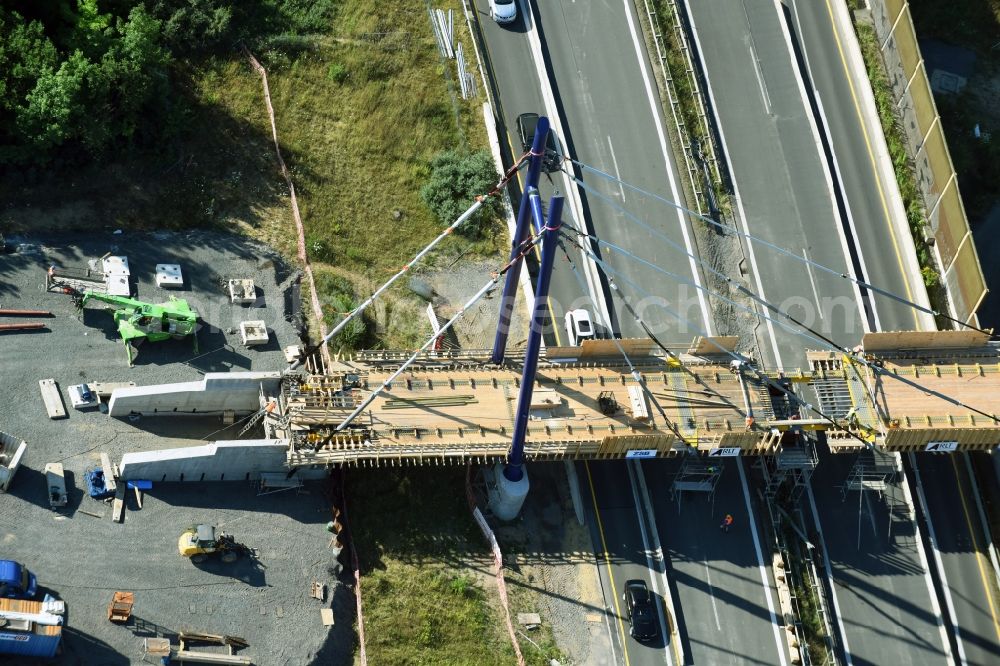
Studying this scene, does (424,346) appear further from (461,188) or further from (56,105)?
(56,105)

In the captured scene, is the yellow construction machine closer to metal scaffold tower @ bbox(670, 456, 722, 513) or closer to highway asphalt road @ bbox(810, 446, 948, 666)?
metal scaffold tower @ bbox(670, 456, 722, 513)

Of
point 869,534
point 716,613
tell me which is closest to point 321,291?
point 716,613

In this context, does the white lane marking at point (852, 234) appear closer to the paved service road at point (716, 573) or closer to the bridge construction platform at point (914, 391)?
the bridge construction platform at point (914, 391)

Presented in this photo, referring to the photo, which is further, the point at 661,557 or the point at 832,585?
the point at 832,585

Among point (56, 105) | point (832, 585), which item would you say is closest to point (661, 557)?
point (832, 585)

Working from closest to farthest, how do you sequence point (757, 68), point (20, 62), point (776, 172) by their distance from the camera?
point (20, 62)
point (776, 172)
point (757, 68)

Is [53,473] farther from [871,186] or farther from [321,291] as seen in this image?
[871,186]
